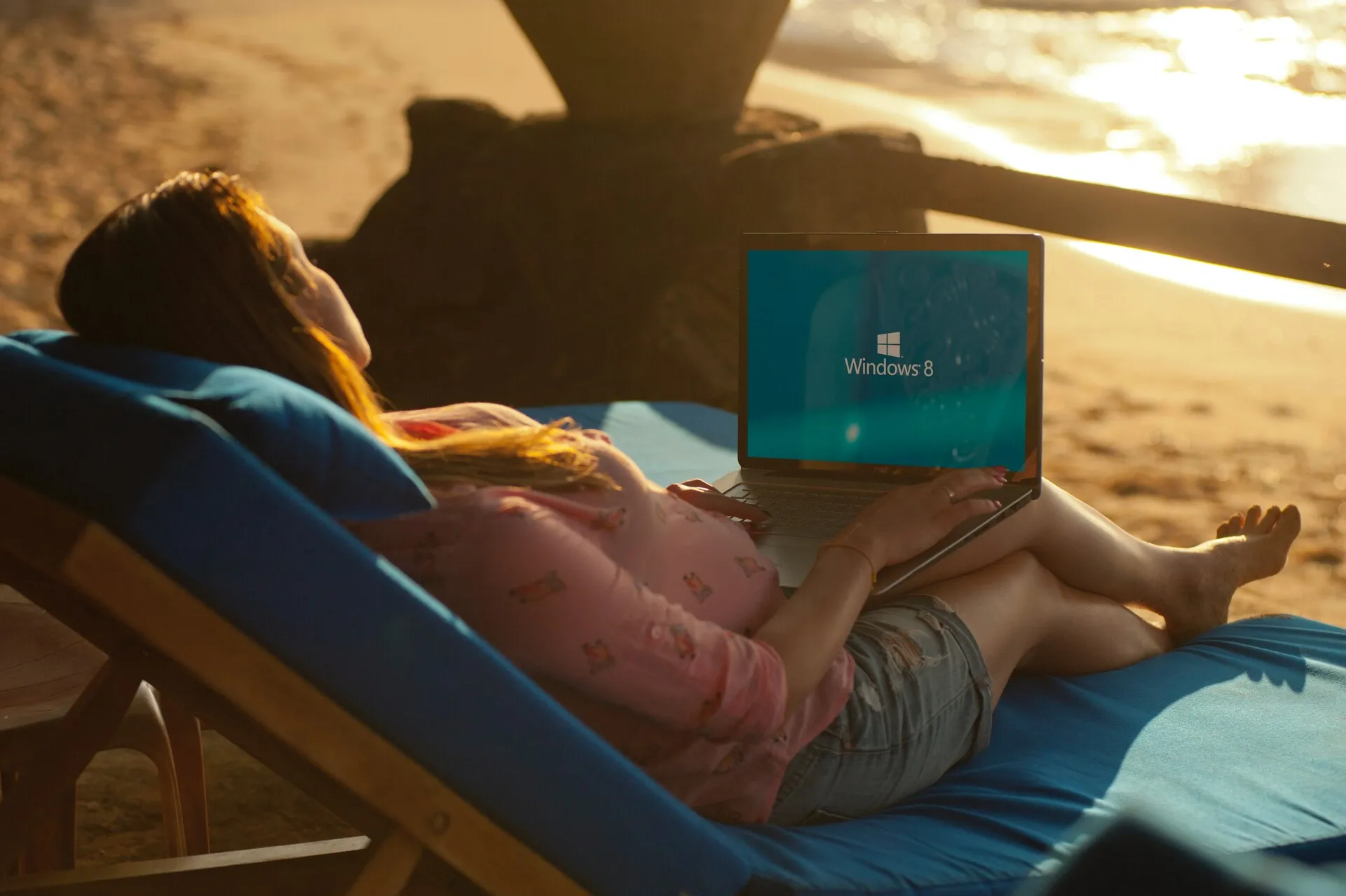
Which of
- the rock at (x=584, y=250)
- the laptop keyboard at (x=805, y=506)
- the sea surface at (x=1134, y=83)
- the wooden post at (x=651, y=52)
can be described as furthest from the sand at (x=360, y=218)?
the wooden post at (x=651, y=52)

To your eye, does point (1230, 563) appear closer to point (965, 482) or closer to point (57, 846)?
point (965, 482)

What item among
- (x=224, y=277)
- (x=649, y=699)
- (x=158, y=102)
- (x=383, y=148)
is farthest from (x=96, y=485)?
(x=158, y=102)

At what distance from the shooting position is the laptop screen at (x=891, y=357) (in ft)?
6.98

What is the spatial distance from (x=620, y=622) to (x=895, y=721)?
1.60ft

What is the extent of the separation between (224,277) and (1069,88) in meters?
10.7

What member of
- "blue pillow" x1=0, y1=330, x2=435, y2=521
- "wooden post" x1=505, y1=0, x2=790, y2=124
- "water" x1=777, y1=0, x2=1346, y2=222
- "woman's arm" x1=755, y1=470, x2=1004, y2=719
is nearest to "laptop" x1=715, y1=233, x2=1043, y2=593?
"woman's arm" x1=755, y1=470, x2=1004, y2=719

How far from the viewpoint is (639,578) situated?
4.99 ft

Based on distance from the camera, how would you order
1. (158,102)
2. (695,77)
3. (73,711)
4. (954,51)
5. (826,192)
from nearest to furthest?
(73,711) → (826,192) → (695,77) → (158,102) → (954,51)

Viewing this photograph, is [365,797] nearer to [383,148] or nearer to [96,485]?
[96,485]

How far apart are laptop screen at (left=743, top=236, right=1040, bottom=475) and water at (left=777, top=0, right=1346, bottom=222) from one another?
153 inches

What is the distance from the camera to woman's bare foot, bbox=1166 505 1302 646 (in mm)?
2291

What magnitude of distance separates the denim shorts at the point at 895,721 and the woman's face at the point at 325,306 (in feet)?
2.34

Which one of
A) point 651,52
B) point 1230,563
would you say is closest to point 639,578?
point 1230,563

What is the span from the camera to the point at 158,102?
1052 cm
